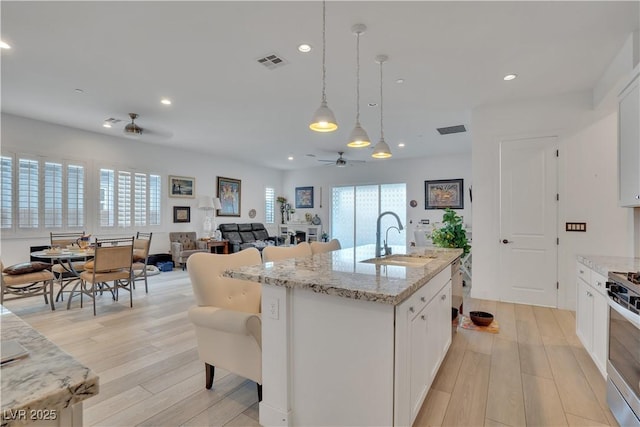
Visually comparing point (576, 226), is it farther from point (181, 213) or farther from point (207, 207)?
point (181, 213)

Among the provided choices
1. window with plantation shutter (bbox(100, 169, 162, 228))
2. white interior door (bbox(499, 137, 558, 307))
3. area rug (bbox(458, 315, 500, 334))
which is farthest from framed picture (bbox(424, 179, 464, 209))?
window with plantation shutter (bbox(100, 169, 162, 228))

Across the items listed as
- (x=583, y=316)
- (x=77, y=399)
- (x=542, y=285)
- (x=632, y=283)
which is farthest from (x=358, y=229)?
(x=77, y=399)

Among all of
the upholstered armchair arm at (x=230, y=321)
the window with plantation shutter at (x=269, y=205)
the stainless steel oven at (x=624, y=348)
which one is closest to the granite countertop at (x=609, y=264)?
the stainless steel oven at (x=624, y=348)

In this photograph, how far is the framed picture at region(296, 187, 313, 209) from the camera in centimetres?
1037

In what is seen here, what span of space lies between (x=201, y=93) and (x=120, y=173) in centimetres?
359

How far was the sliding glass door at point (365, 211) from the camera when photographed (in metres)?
8.87

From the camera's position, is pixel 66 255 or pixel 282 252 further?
pixel 66 255

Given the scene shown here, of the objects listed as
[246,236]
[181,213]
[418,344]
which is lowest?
[418,344]

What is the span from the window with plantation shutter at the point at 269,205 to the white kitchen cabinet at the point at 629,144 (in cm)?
864

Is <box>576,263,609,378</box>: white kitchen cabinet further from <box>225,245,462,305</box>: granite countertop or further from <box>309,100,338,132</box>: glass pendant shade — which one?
<box>309,100,338,132</box>: glass pendant shade

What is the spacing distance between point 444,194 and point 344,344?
7.33 meters

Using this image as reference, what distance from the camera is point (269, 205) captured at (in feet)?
34.0

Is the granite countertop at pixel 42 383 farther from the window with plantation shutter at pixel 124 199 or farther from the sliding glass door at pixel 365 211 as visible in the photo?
the sliding glass door at pixel 365 211

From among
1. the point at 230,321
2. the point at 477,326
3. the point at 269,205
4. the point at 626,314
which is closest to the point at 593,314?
the point at 626,314
